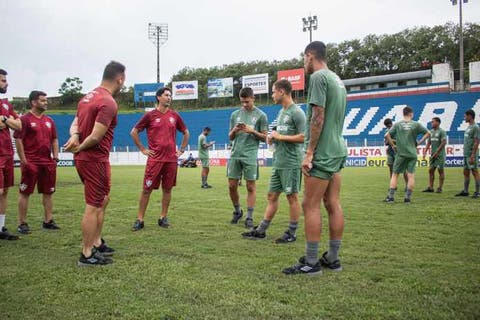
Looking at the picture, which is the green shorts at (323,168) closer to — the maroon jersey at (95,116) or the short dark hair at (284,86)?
the short dark hair at (284,86)

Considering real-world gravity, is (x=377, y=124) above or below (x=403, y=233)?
above

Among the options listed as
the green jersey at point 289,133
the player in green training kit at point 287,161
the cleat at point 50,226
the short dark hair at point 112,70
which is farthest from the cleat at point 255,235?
the cleat at point 50,226

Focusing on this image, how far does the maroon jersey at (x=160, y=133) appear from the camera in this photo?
23.0ft

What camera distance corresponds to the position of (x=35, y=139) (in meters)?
6.85

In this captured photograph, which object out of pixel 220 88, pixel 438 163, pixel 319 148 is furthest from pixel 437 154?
pixel 220 88

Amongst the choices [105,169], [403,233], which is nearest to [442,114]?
[403,233]

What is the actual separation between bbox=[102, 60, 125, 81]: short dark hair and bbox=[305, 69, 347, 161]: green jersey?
7.56ft

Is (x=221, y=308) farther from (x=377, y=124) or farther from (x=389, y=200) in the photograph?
(x=377, y=124)

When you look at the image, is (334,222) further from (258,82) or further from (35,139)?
(258,82)

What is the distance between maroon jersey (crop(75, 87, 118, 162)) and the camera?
4.59 metres

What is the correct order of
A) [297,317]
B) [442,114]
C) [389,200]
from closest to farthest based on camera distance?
A: [297,317]
[389,200]
[442,114]

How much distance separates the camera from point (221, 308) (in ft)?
10.7

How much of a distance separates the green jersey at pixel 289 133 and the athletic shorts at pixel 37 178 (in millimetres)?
3816

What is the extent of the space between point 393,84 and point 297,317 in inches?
2195
